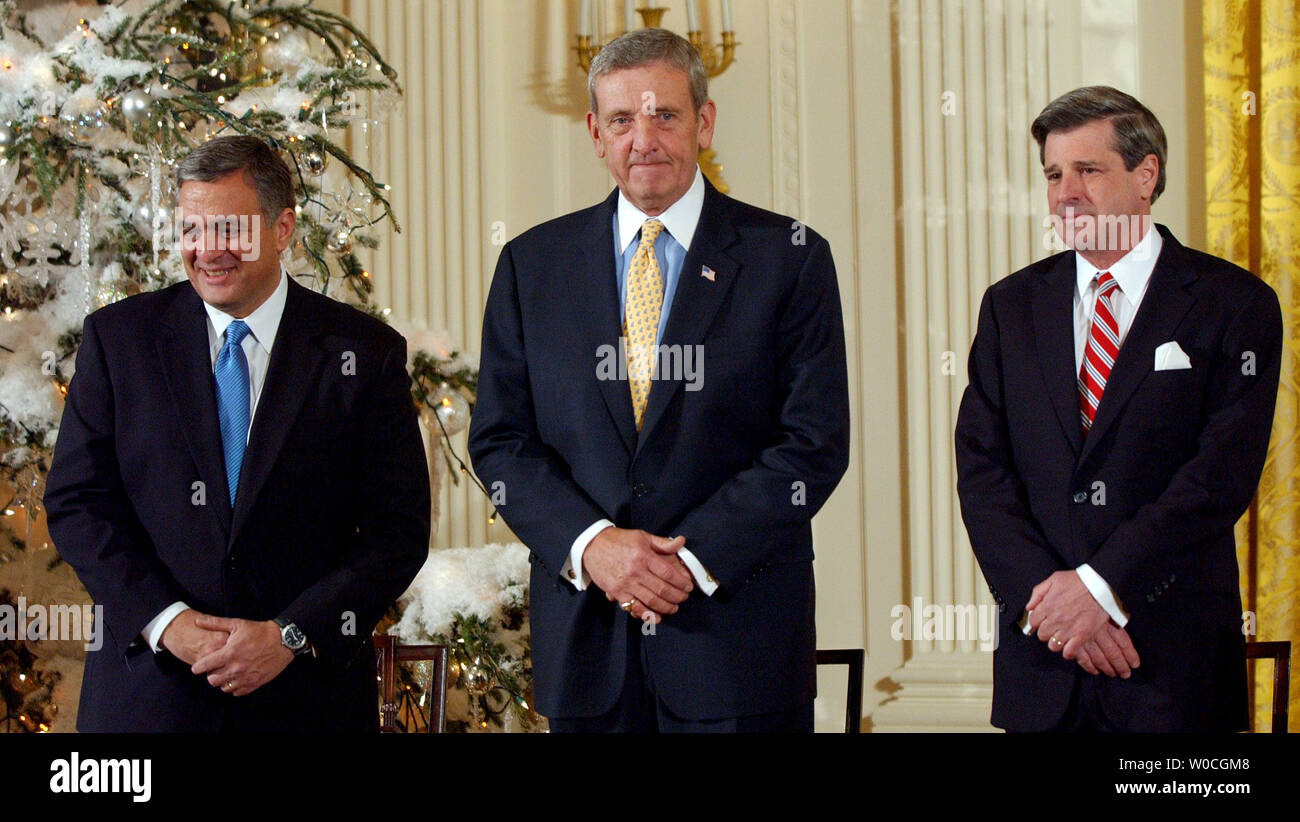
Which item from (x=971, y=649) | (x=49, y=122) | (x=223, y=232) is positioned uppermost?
(x=49, y=122)

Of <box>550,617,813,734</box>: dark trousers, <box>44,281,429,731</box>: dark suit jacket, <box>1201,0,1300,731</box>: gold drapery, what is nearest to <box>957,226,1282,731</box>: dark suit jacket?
<box>550,617,813,734</box>: dark trousers

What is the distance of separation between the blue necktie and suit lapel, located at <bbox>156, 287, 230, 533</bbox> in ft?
0.06

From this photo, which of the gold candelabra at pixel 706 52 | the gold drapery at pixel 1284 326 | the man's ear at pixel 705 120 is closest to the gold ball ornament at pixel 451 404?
the gold candelabra at pixel 706 52

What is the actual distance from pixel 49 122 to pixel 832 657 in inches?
85.8

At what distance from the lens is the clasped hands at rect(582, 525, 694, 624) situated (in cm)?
240

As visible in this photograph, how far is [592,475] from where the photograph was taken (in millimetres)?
2545

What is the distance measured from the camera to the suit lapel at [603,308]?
2.55 meters

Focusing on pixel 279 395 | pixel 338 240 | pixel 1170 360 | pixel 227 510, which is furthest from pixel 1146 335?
pixel 338 240

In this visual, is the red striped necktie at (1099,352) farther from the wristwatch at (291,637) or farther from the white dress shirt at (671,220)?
the wristwatch at (291,637)

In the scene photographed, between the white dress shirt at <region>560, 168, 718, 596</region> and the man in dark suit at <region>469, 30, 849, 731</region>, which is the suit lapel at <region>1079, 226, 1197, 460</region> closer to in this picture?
→ the man in dark suit at <region>469, 30, 849, 731</region>

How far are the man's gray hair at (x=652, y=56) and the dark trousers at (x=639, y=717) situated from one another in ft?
3.11

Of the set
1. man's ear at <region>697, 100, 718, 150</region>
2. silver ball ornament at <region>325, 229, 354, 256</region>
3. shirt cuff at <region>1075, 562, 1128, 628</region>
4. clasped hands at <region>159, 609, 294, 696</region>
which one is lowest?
clasped hands at <region>159, 609, 294, 696</region>

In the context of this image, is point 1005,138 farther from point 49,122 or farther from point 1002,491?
point 49,122
